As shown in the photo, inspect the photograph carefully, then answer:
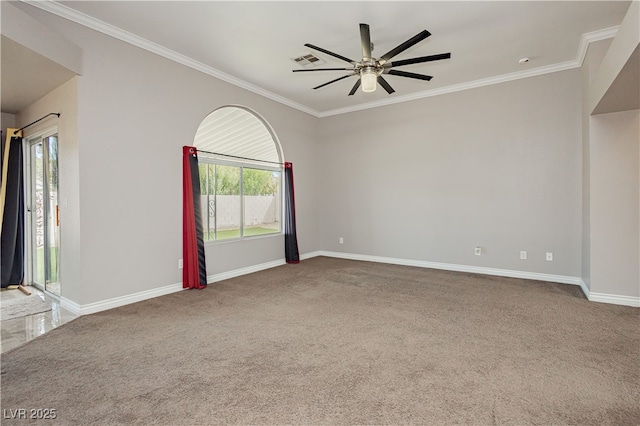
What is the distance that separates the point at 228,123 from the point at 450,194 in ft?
13.2

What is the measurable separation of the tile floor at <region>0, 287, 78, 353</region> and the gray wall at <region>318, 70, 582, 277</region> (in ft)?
15.4

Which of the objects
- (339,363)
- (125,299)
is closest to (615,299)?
(339,363)

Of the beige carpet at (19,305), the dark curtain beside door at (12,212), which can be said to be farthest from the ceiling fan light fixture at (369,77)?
the dark curtain beside door at (12,212)

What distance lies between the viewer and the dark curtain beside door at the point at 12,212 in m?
4.36

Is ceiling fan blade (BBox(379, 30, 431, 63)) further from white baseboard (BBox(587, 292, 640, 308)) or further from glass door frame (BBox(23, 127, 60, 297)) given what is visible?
glass door frame (BBox(23, 127, 60, 297))

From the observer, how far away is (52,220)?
405 centimetres

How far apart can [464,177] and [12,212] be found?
6782mm

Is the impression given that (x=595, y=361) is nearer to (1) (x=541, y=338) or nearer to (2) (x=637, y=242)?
(1) (x=541, y=338)

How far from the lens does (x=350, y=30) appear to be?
366 centimetres

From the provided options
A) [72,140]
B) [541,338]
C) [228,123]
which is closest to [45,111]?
[72,140]

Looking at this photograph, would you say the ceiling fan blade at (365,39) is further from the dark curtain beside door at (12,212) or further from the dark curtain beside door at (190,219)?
the dark curtain beside door at (12,212)

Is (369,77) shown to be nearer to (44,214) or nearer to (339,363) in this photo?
(339,363)

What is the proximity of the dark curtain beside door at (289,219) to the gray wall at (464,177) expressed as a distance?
106cm

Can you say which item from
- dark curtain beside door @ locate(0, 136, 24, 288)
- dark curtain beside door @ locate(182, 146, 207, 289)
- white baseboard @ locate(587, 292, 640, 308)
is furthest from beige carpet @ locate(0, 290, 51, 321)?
white baseboard @ locate(587, 292, 640, 308)
